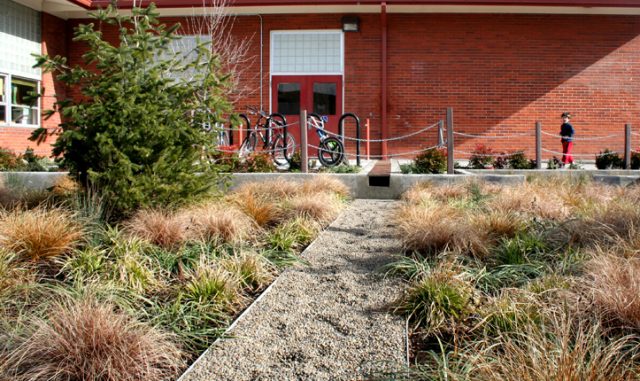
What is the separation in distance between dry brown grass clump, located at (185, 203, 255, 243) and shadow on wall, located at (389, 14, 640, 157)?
500 inches

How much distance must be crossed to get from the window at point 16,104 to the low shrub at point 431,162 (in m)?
11.3

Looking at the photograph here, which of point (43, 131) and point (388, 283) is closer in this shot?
point (388, 283)

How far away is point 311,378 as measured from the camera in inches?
118

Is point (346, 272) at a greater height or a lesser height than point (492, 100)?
A: lesser

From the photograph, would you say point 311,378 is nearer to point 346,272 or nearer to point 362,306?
point 362,306

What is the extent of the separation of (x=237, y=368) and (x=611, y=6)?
17.8 m

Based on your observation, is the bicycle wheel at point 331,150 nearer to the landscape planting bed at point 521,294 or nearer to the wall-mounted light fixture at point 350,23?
the landscape planting bed at point 521,294

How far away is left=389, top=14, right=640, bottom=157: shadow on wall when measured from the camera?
18203 mm

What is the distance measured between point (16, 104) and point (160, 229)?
46.8ft

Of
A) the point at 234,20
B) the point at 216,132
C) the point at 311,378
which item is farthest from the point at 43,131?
the point at 234,20

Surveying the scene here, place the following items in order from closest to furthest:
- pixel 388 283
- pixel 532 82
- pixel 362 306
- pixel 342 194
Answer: pixel 362 306, pixel 388 283, pixel 342 194, pixel 532 82

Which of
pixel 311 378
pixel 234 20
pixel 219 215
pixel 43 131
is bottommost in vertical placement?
pixel 311 378

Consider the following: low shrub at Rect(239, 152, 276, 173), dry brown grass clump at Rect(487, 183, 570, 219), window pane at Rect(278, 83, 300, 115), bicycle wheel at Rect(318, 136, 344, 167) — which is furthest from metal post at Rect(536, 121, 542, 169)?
window pane at Rect(278, 83, 300, 115)

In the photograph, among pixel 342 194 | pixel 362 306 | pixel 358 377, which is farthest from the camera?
pixel 342 194
